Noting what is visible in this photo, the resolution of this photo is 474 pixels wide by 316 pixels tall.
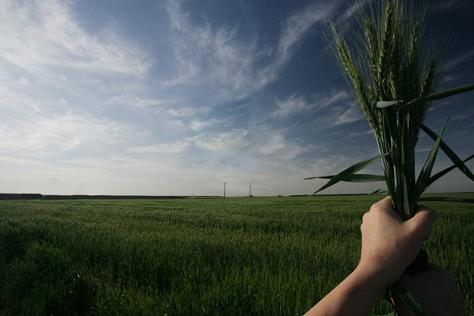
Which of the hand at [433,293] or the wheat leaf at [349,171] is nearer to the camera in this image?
the hand at [433,293]

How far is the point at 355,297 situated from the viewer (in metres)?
0.95

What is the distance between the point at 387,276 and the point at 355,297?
0.41ft

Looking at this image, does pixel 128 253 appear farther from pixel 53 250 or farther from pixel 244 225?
pixel 244 225

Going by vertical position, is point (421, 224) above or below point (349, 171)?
below

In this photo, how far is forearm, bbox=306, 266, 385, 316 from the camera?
0.95 metres

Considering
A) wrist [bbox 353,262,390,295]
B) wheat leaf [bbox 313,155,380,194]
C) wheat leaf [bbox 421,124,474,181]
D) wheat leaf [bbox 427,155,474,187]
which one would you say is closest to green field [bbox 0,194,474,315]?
wheat leaf [bbox 427,155,474,187]

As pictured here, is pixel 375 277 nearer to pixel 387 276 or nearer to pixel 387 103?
pixel 387 276

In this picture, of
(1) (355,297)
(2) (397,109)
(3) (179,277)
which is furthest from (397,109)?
(3) (179,277)

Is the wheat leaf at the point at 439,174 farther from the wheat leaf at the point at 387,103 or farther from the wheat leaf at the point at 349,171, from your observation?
the wheat leaf at the point at 387,103

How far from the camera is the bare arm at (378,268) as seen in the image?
95 cm

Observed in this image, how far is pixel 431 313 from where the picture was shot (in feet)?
3.29

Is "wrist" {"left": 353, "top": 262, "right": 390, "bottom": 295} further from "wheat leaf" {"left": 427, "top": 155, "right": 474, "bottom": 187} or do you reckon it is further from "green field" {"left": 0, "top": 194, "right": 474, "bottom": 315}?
"green field" {"left": 0, "top": 194, "right": 474, "bottom": 315}

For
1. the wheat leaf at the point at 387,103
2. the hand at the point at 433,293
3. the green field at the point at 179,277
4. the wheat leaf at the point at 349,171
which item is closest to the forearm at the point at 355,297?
the hand at the point at 433,293

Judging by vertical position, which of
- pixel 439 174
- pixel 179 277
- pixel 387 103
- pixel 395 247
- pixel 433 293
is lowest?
pixel 179 277
